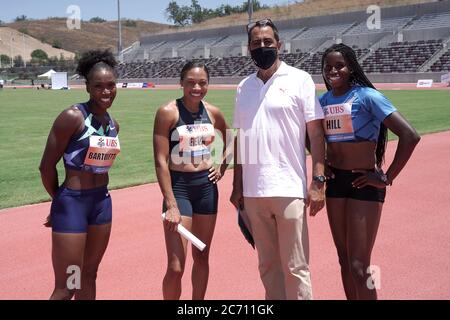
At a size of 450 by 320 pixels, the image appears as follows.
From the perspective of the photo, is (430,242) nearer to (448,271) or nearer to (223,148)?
(448,271)

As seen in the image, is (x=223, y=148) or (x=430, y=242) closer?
(x=223, y=148)

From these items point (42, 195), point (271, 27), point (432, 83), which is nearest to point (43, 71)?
point (432, 83)

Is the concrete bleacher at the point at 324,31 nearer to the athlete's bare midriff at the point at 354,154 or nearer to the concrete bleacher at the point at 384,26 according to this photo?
the concrete bleacher at the point at 384,26

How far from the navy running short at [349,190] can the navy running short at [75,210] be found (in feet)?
5.78

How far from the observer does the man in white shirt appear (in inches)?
139

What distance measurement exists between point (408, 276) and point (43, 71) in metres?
92.0

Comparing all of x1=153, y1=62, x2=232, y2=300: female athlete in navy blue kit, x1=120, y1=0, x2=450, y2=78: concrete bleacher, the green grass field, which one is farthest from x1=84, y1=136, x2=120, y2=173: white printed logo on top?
x1=120, y1=0, x2=450, y2=78: concrete bleacher

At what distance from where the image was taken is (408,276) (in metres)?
4.88

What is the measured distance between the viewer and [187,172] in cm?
404

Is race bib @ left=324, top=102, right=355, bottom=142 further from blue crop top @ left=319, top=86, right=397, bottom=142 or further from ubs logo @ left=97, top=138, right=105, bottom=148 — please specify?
ubs logo @ left=97, top=138, right=105, bottom=148

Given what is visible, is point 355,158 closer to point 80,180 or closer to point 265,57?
point 265,57

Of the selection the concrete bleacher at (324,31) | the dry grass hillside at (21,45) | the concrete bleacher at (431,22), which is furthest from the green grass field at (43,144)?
the dry grass hillside at (21,45)

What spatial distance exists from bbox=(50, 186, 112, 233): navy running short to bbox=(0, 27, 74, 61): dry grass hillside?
449 feet

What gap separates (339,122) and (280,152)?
56cm
